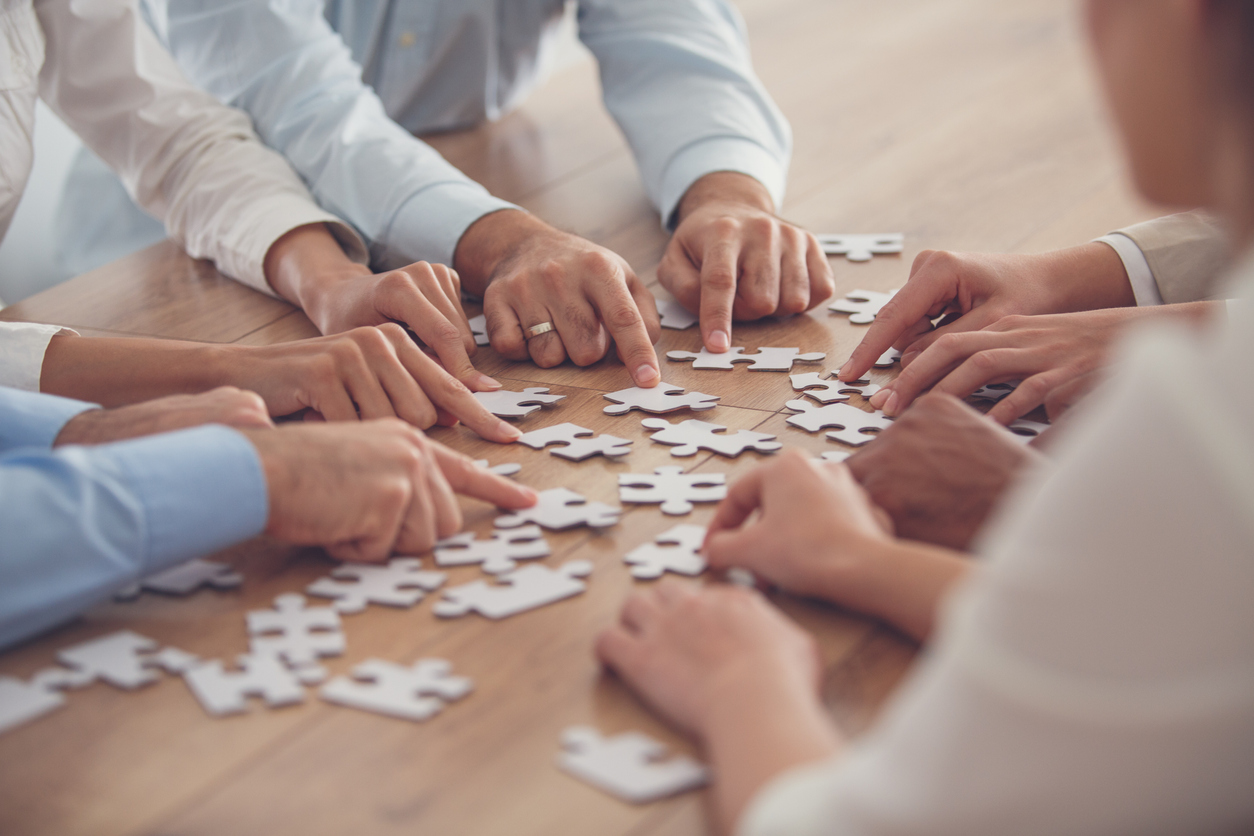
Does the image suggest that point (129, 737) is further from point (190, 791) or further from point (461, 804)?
point (461, 804)

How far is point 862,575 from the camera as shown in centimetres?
110

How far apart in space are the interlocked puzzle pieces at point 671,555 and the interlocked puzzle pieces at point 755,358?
507 millimetres

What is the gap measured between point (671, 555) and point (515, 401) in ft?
1.74

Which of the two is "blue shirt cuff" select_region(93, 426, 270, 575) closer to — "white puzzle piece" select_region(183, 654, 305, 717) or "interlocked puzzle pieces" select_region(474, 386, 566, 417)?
"white puzzle piece" select_region(183, 654, 305, 717)

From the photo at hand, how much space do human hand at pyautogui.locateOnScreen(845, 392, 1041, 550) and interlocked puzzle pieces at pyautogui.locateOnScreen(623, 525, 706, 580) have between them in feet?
0.69

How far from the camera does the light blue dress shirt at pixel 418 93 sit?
2.28m

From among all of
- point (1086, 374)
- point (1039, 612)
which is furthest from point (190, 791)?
point (1086, 374)

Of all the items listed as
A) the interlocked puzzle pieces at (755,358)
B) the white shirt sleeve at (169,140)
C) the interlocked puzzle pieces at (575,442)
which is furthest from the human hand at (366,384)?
the white shirt sleeve at (169,140)

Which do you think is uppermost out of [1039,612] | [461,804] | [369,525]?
[1039,612]

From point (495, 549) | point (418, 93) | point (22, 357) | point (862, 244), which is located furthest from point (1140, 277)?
point (418, 93)

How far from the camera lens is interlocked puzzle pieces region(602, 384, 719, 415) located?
5.36 ft

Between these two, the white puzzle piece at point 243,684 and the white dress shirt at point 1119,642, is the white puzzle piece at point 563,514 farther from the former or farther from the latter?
the white dress shirt at point 1119,642

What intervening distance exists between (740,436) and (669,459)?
0.11 metres

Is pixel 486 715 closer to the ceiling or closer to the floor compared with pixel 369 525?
closer to the floor
